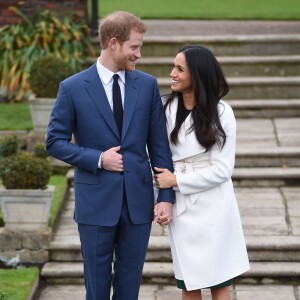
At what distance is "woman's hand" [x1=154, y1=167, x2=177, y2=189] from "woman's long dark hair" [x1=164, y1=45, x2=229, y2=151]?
0.24m

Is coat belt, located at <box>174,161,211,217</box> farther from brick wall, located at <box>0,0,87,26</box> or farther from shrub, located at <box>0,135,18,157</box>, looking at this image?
brick wall, located at <box>0,0,87,26</box>

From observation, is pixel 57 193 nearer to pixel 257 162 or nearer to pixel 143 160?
pixel 257 162

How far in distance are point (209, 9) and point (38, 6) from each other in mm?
3683

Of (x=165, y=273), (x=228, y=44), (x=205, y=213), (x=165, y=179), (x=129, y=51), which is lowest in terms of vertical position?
(x=165, y=273)

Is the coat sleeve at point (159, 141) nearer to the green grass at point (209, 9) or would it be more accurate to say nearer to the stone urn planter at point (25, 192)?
the stone urn planter at point (25, 192)

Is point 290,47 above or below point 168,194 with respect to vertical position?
below

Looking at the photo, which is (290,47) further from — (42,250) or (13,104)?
(42,250)

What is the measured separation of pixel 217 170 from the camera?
5.32 metres

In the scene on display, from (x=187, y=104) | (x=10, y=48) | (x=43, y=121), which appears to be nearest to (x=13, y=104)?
(x=10, y=48)

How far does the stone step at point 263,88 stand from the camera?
1059 cm

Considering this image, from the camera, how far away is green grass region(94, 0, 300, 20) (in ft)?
44.2

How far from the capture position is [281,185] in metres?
8.84

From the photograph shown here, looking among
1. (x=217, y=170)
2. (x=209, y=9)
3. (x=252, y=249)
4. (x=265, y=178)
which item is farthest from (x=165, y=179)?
(x=209, y=9)

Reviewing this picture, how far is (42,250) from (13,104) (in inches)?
142
